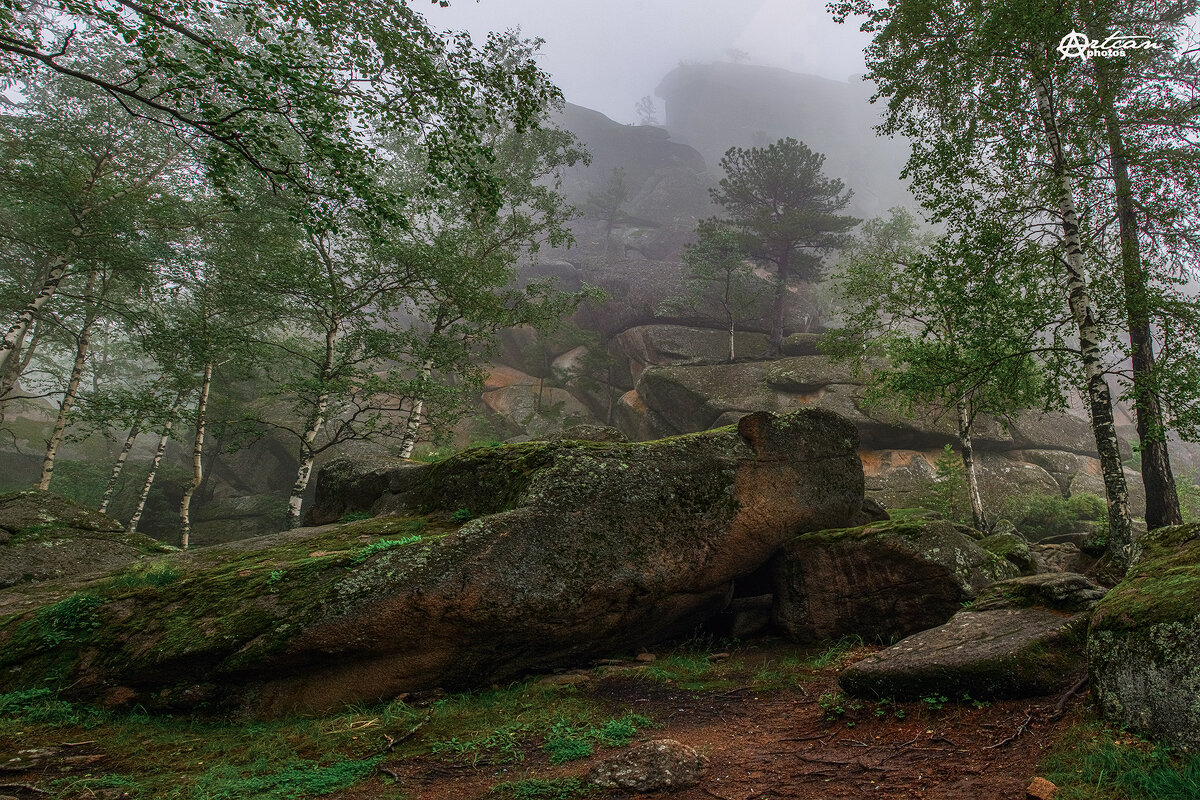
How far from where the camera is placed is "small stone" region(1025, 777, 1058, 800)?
317 cm

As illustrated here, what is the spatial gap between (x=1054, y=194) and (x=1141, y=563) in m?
9.20

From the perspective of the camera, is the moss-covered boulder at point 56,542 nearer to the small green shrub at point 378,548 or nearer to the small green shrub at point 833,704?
the small green shrub at point 378,548

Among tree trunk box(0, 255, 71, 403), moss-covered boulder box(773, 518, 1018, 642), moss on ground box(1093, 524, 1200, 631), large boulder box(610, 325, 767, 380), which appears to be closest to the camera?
moss on ground box(1093, 524, 1200, 631)

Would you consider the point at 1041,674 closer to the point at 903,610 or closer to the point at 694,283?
the point at 903,610

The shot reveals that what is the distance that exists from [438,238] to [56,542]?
12903 mm

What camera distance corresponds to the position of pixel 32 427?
32.0 meters

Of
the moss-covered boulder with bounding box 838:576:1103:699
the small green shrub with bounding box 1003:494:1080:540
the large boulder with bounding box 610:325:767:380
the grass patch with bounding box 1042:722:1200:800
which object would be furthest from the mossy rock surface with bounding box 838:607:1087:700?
the large boulder with bounding box 610:325:767:380

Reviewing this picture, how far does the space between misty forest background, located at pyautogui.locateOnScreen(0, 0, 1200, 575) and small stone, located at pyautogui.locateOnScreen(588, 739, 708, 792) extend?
6.78m

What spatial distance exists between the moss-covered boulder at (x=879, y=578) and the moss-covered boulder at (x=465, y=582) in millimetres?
697

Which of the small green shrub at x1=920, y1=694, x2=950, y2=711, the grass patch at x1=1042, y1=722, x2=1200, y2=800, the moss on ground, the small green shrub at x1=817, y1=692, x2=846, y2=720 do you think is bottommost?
the small green shrub at x1=817, y1=692, x2=846, y2=720

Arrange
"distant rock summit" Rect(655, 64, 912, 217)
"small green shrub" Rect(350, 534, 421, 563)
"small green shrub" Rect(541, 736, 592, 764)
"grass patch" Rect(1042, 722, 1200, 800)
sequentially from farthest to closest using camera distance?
"distant rock summit" Rect(655, 64, 912, 217), "small green shrub" Rect(350, 534, 421, 563), "small green shrub" Rect(541, 736, 592, 764), "grass patch" Rect(1042, 722, 1200, 800)

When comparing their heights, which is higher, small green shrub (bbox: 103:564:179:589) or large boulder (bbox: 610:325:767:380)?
large boulder (bbox: 610:325:767:380)

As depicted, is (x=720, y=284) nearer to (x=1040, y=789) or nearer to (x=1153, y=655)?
(x=1153, y=655)

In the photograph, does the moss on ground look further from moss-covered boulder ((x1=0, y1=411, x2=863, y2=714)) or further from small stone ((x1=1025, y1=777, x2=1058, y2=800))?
moss-covered boulder ((x1=0, y1=411, x2=863, y2=714))
